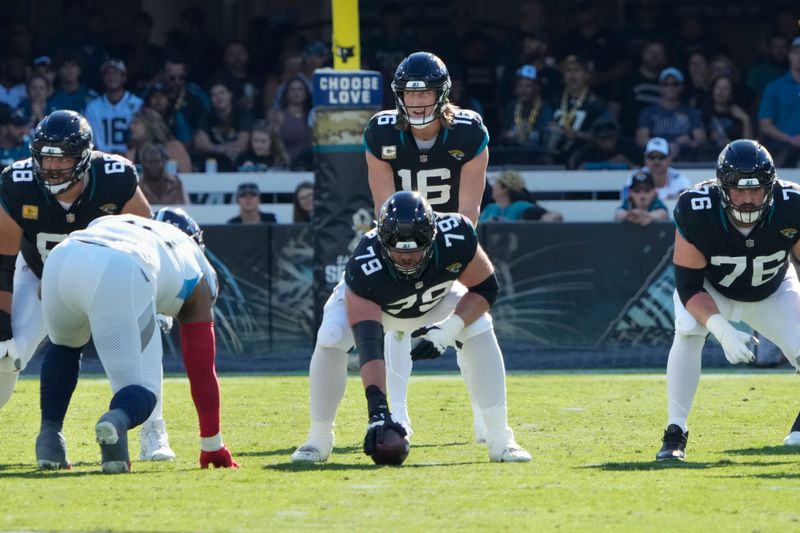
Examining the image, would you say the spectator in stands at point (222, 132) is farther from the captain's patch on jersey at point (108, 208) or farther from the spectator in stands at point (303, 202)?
the captain's patch on jersey at point (108, 208)

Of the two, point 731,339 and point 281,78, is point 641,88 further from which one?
point 731,339

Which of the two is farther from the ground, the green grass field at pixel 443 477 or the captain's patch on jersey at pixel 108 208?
the captain's patch on jersey at pixel 108 208

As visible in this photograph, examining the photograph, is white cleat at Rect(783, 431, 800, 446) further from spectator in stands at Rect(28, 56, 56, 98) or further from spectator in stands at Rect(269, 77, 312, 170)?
spectator in stands at Rect(28, 56, 56, 98)

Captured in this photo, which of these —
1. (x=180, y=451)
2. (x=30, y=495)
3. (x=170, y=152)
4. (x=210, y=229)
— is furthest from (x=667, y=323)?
(x=30, y=495)

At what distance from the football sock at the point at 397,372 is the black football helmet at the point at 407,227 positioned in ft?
4.53

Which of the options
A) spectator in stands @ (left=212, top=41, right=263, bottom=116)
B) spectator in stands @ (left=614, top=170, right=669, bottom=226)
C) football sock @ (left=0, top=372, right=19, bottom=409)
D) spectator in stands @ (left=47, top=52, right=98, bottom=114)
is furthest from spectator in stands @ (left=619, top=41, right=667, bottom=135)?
football sock @ (left=0, top=372, right=19, bottom=409)

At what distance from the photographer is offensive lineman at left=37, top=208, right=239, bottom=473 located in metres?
6.18

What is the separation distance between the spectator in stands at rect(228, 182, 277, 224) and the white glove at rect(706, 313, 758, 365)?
6.20 meters

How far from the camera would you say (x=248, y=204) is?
502 inches

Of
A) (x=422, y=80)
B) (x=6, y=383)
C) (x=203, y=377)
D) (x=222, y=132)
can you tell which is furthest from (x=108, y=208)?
(x=222, y=132)

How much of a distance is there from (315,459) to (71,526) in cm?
190

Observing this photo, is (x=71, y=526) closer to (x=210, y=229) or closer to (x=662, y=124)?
(x=210, y=229)

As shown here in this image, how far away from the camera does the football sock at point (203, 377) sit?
6.57m

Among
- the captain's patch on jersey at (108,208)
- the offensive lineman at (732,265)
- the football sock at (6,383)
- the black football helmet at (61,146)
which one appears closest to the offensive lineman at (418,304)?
the offensive lineman at (732,265)
